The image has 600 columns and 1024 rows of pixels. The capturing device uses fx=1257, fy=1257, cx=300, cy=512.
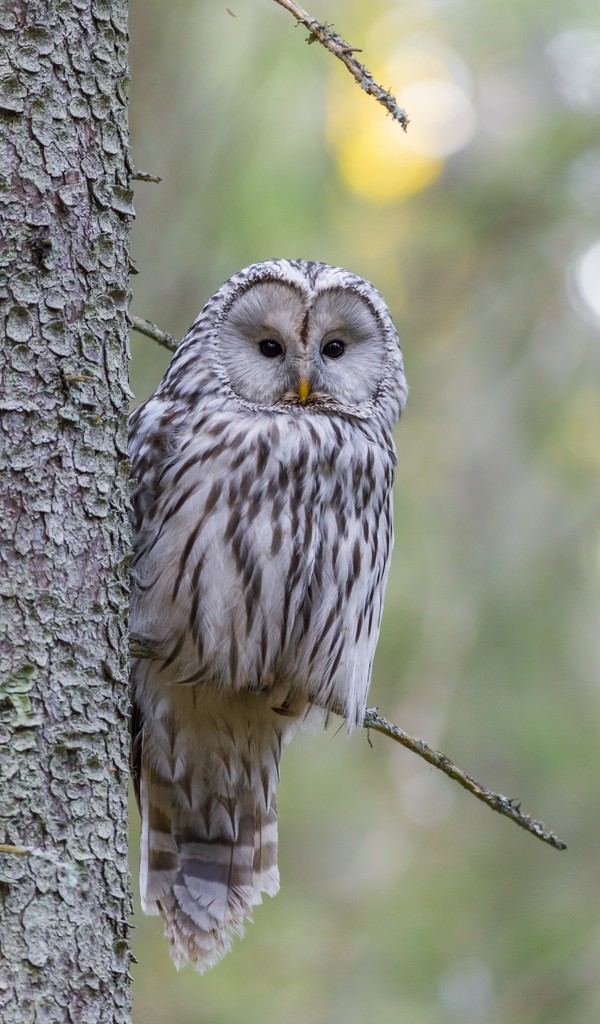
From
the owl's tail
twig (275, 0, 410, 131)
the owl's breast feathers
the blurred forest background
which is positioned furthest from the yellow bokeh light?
twig (275, 0, 410, 131)

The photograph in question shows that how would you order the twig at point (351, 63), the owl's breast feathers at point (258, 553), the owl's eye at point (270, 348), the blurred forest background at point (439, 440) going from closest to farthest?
the twig at point (351, 63)
the owl's breast feathers at point (258, 553)
the owl's eye at point (270, 348)
the blurred forest background at point (439, 440)

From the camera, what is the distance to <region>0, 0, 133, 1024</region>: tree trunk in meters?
1.88

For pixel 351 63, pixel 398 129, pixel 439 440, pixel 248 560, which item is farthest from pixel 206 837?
pixel 398 129

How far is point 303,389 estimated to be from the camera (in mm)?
2904

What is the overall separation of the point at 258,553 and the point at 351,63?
1034 mm

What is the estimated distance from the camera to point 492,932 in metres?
5.07

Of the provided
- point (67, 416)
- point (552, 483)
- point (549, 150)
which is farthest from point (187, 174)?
point (67, 416)

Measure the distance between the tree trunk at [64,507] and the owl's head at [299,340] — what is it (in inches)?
30.9

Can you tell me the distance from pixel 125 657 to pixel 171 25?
3039mm

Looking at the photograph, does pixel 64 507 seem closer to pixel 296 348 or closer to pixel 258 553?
pixel 258 553

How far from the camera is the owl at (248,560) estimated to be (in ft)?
8.81

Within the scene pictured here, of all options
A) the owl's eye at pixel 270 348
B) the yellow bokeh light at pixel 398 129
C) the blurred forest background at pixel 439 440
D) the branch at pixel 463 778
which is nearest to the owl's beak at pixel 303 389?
the owl's eye at pixel 270 348

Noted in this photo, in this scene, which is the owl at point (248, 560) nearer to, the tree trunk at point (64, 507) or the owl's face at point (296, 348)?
the owl's face at point (296, 348)

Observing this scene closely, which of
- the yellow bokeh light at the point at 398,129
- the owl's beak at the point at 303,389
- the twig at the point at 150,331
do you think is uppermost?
the yellow bokeh light at the point at 398,129
